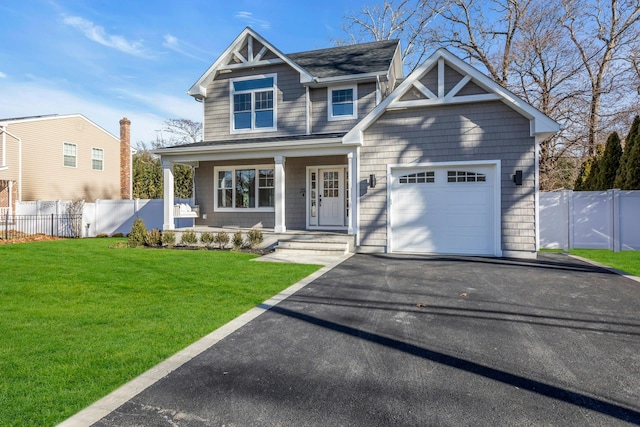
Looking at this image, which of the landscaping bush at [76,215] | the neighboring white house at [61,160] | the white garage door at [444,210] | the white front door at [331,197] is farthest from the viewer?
the neighboring white house at [61,160]

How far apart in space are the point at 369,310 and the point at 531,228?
6527mm

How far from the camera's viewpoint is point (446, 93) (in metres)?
9.73

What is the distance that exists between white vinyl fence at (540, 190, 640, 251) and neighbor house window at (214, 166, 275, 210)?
9.21 m

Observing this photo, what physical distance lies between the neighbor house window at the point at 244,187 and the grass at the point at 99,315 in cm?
411

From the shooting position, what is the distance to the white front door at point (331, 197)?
12.4m

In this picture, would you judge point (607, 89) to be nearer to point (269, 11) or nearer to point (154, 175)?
point (269, 11)

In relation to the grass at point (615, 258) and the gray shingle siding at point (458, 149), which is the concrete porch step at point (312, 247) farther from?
the grass at point (615, 258)

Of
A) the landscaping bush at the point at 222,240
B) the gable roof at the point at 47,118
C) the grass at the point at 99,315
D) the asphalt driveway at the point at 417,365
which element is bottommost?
the asphalt driveway at the point at 417,365

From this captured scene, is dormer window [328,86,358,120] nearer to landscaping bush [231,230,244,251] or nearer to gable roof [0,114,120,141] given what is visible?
landscaping bush [231,230,244,251]

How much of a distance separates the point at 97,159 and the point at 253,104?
13.9 metres

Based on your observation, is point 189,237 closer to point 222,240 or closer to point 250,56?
point 222,240

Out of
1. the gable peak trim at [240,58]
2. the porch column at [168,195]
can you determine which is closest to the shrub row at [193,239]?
the porch column at [168,195]

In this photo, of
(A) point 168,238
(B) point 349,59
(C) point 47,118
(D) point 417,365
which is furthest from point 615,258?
(C) point 47,118

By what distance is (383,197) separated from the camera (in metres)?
10.4
